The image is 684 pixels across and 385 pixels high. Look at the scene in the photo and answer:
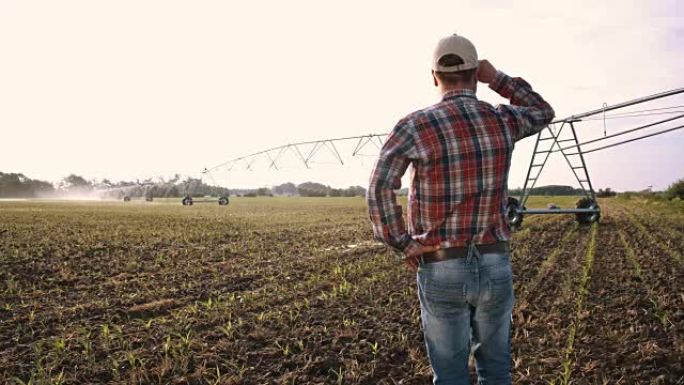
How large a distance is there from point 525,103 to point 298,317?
4421 mm

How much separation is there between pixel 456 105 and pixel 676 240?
13.6m

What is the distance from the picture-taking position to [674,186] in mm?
35312

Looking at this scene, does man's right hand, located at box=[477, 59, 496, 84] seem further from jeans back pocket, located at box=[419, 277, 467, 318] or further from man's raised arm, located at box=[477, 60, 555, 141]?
jeans back pocket, located at box=[419, 277, 467, 318]

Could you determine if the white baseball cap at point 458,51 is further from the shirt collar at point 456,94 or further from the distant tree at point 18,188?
the distant tree at point 18,188

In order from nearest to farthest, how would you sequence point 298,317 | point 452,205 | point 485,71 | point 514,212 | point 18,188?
1. point 452,205
2. point 485,71
3. point 298,317
4. point 514,212
5. point 18,188

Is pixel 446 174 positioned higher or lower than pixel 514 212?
higher

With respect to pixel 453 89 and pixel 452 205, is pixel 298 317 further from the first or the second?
pixel 453 89

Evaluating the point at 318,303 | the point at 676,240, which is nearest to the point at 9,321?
the point at 318,303

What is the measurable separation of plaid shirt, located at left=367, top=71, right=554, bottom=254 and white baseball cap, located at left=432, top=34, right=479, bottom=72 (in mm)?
108

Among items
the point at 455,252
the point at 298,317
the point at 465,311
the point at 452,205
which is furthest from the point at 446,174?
the point at 298,317

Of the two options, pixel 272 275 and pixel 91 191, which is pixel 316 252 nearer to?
pixel 272 275

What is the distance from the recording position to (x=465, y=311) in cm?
207

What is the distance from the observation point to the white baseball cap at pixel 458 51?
2051 millimetres

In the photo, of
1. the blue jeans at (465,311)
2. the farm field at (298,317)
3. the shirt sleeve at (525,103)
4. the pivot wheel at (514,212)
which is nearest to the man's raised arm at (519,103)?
the shirt sleeve at (525,103)
